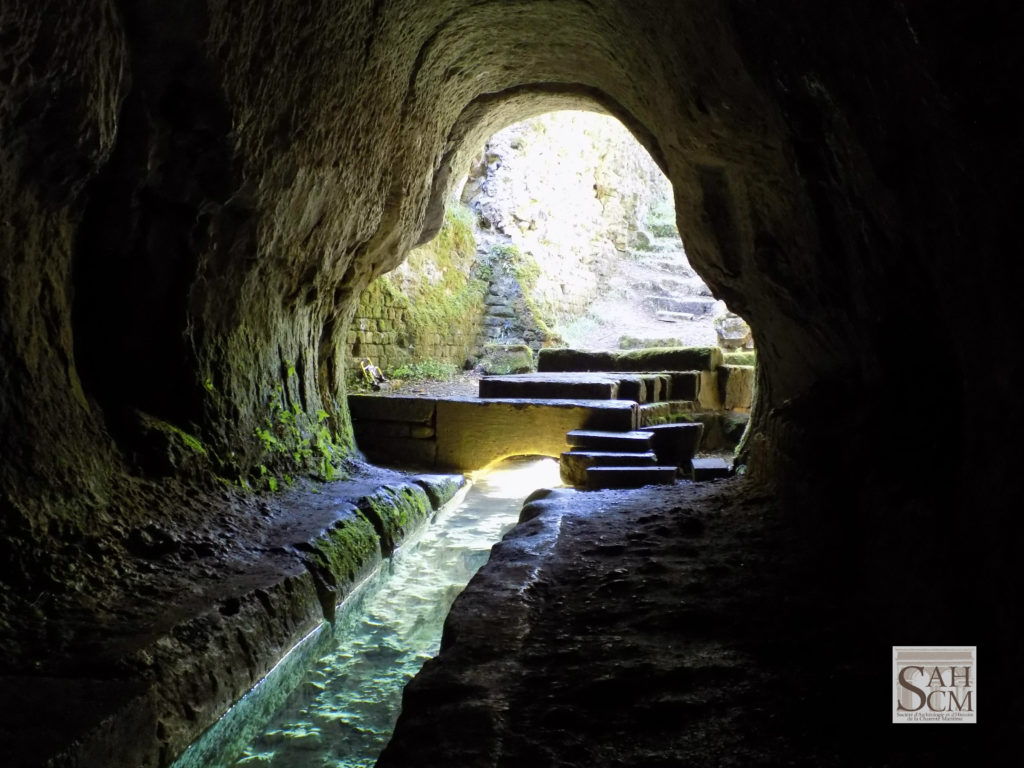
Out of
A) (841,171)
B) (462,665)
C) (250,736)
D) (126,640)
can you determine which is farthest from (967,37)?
(250,736)

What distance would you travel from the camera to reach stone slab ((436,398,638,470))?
6.75 m

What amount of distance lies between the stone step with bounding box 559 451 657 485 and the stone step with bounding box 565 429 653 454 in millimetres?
139

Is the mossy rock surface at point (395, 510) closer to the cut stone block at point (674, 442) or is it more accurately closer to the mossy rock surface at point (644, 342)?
the cut stone block at point (674, 442)

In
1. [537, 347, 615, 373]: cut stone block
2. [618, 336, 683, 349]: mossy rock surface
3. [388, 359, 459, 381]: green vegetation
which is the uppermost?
[618, 336, 683, 349]: mossy rock surface

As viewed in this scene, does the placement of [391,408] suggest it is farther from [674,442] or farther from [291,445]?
[674,442]

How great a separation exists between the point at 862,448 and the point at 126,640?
2634mm

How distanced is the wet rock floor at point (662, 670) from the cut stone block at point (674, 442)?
320 centimetres

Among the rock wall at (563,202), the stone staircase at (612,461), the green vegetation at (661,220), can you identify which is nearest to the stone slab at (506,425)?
the stone staircase at (612,461)

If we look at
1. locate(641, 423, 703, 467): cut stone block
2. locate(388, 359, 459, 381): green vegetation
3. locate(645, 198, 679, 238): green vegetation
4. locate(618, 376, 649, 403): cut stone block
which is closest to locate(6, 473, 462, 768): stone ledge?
locate(641, 423, 703, 467): cut stone block

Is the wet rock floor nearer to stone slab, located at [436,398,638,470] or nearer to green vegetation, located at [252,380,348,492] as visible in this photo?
green vegetation, located at [252,380,348,492]

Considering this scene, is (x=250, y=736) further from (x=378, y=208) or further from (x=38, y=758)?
(x=378, y=208)

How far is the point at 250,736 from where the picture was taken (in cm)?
269

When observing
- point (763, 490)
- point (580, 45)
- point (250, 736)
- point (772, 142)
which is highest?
point (580, 45)

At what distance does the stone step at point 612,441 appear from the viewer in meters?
6.05
